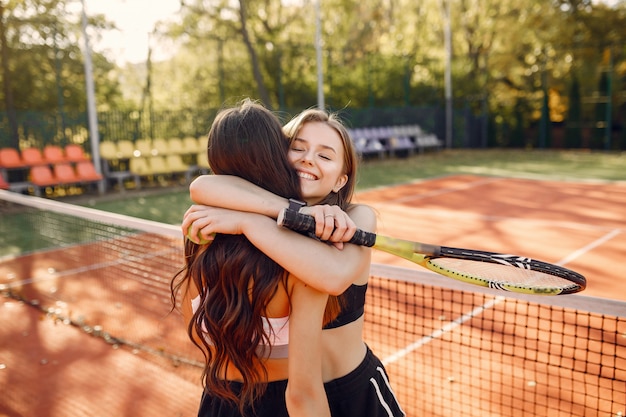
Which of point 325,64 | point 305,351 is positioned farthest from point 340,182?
point 325,64

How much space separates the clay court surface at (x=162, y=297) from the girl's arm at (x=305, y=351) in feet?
5.80

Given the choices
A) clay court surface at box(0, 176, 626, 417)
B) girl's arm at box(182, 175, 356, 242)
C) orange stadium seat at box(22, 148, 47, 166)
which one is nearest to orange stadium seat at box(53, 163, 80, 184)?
orange stadium seat at box(22, 148, 47, 166)

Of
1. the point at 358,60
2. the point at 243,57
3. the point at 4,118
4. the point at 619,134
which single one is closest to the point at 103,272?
the point at 4,118

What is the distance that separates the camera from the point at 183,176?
1825 cm

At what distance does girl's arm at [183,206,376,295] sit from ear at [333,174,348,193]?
29 centimetres

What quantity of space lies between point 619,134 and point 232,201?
88.4 ft

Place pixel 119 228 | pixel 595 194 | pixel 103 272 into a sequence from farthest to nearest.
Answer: pixel 595 194, pixel 119 228, pixel 103 272

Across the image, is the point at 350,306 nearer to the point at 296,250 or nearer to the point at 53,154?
the point at 296,250

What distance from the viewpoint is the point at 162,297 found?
6574mm

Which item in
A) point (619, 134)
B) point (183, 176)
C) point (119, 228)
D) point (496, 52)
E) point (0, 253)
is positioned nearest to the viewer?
point (0, 253)

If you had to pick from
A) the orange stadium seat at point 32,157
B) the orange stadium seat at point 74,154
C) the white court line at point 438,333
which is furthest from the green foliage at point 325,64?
the white court line at point 438,333

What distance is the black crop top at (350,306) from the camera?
1.84 meters

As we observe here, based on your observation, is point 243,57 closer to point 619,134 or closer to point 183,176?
point 183,176

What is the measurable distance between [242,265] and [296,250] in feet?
0.60
